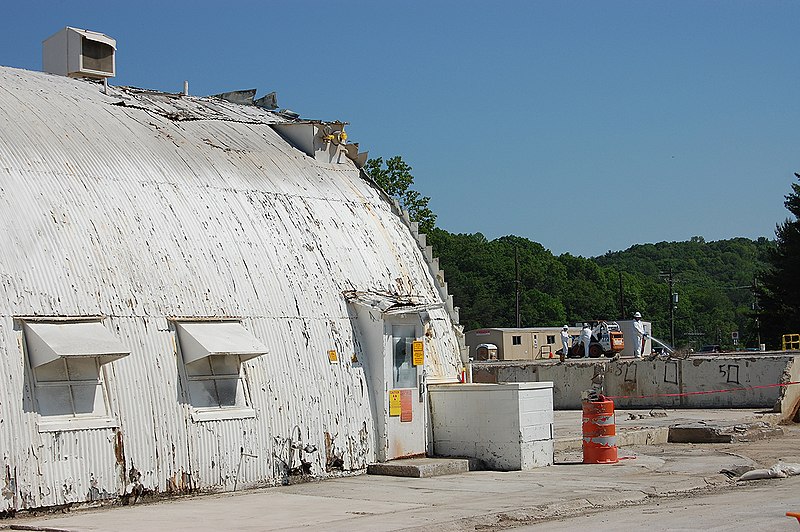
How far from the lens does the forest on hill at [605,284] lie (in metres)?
101

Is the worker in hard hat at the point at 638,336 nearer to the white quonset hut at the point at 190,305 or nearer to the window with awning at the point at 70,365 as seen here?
the white quonset hut at the point at 190,305

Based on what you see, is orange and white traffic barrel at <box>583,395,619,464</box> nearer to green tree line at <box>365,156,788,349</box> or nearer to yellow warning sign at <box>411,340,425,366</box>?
yellow warning sign at <box>411,340,425,366</box>

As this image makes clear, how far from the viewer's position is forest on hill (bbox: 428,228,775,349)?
101438mm

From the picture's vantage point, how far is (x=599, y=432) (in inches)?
738

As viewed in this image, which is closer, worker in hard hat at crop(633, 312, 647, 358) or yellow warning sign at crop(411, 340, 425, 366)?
yellow warning sign at crop(411, 340, 425, 366)

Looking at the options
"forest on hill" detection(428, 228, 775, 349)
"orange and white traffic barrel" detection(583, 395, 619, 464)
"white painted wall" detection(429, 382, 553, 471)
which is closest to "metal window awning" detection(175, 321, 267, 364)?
"white painted wall" detection(429, 382, 553, 471)

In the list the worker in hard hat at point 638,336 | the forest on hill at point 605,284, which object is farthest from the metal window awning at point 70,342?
the forest on hill at point 605,284

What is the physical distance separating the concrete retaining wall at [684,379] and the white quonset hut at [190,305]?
47.5 feet

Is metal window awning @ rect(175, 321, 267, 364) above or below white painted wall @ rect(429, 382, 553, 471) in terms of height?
above

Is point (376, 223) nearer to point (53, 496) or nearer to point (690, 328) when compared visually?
point (53, 496)

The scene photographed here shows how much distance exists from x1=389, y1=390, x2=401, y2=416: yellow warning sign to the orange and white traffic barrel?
3369 millimetres

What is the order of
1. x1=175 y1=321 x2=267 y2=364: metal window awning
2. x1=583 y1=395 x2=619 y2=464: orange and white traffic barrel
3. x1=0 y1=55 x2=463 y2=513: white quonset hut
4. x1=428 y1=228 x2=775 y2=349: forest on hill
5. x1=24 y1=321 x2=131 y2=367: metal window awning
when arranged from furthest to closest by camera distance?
1. x1=428 y1=228 x2=775 y2=349: forest on hill
2. x1=583 y1=395 x2=619 y2=464: orange and white traffic barrel
3. x1=175 y1=321 x2=267 y2=364: metal window awning
4. x1=0 y1=55 x2=463 y2=513: white quonset hut
5. x1=24 y1=321 x2=131 y2=367: metal window awning

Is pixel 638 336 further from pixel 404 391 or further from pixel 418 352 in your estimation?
pixel 404 391

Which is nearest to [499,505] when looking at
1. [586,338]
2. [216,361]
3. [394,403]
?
[394,403]
